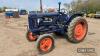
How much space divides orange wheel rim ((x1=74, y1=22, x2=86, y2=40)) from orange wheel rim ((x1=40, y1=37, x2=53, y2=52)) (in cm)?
161

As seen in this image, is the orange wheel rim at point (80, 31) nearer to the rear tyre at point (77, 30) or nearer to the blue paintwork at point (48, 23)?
the rear tyre at point (77, 30)

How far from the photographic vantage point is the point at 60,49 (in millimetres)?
8711

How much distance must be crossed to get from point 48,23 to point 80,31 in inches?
62.8

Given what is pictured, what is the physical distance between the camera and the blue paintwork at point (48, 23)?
906 centimetres

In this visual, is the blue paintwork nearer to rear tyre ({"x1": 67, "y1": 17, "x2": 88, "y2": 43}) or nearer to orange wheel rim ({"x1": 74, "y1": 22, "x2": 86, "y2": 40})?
rear tyre ({"x1": 67, "y1": 17, "x2": 88, "y2": 43})

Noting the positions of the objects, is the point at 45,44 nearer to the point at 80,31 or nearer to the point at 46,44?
the point at 46,44

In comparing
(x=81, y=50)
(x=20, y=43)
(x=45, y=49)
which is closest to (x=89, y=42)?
(x=81, y=50)

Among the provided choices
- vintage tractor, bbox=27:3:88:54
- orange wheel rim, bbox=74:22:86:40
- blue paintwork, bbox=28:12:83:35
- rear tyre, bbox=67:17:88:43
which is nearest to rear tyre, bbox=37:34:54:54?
vintage tractor, bbox=27:3:88:54

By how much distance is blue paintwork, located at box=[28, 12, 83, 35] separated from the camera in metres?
9.06

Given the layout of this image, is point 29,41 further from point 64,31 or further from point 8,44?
point 64,31

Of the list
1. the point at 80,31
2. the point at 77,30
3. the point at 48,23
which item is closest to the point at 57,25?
the point at 48,23

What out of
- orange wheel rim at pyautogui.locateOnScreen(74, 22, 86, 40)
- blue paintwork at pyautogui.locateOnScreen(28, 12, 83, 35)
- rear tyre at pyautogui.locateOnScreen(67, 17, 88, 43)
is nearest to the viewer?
blue paintwork at pyautogui.locateOnScreen(28, 12, 83, 35)

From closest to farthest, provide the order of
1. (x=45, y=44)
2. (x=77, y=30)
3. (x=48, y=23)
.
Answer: (x=45, y=44) → (x=48, y=23) → (x=77, y=30)

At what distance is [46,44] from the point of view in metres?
8.30
